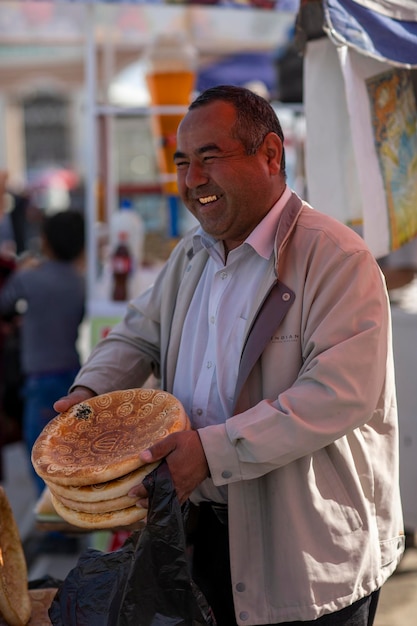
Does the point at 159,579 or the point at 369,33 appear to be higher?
the point at 369,33

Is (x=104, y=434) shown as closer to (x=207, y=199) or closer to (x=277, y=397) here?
(x=277, y=397)

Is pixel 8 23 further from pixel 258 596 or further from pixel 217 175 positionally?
pixel 258 596

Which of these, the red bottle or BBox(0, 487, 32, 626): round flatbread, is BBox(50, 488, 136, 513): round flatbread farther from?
the red bottle

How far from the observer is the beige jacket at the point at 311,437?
5.72 feet

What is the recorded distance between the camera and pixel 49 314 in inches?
173

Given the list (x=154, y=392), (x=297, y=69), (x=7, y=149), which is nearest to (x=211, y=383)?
(x=154, y=392)

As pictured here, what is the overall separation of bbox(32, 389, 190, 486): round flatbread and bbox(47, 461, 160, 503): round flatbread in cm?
2

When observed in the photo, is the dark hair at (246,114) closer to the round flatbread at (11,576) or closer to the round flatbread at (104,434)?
the round flatbread at (104,434)

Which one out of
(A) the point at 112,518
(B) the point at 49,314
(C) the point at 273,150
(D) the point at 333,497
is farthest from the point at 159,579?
(B) the point at 49,314

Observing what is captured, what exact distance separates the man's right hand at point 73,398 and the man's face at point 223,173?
54 centimetres

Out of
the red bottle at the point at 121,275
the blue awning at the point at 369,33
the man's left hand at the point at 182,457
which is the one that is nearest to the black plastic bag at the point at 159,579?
the man's left hand at the point at 182,457

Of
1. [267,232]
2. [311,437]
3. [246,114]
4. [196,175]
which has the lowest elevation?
[311,437]

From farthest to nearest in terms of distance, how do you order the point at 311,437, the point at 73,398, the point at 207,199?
1. the point at 73,398
2. the point at 207,199
3. the point at 311,437

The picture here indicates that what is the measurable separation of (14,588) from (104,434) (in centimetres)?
58
